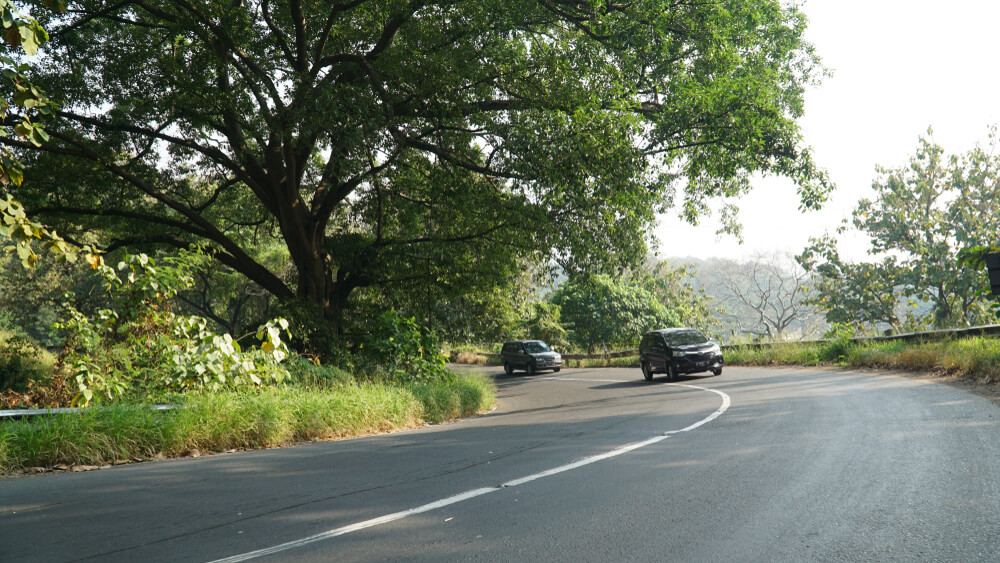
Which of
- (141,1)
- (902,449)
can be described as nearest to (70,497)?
(902,449)

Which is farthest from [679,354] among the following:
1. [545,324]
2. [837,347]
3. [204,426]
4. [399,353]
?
[545,324]

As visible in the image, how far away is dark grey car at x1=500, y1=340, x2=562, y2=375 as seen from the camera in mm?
34812

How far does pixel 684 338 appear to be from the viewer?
22.5 m

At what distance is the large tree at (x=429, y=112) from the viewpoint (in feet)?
48.0

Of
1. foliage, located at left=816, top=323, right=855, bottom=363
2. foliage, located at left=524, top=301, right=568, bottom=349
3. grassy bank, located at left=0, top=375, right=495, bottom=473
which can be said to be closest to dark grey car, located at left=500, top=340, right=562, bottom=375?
foliage, located at left=524, top=301, right=568, bottom=349

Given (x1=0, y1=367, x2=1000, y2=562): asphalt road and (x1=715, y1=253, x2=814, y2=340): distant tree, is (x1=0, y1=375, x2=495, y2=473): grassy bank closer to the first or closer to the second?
(x1=0, y1=367, x2=1000, y2=562): asphalt road

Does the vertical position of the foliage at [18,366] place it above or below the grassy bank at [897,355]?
above

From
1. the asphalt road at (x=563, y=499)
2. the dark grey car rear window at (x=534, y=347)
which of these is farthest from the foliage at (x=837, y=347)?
the dark grey car rear window at (x=534, y=347)

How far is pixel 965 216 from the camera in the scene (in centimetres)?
3766

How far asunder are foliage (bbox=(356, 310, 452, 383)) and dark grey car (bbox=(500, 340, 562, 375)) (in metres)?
18.7

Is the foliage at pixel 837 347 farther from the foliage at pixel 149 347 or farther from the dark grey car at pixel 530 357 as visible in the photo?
the foliage at pixel 149 347

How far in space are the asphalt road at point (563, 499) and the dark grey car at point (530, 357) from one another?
84.2ft

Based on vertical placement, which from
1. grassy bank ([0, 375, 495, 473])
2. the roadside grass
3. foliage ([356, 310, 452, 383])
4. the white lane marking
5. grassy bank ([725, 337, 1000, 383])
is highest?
foliage ([356, 310, 452, 383])

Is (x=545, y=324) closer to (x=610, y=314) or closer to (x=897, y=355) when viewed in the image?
(x=610, y=314)
